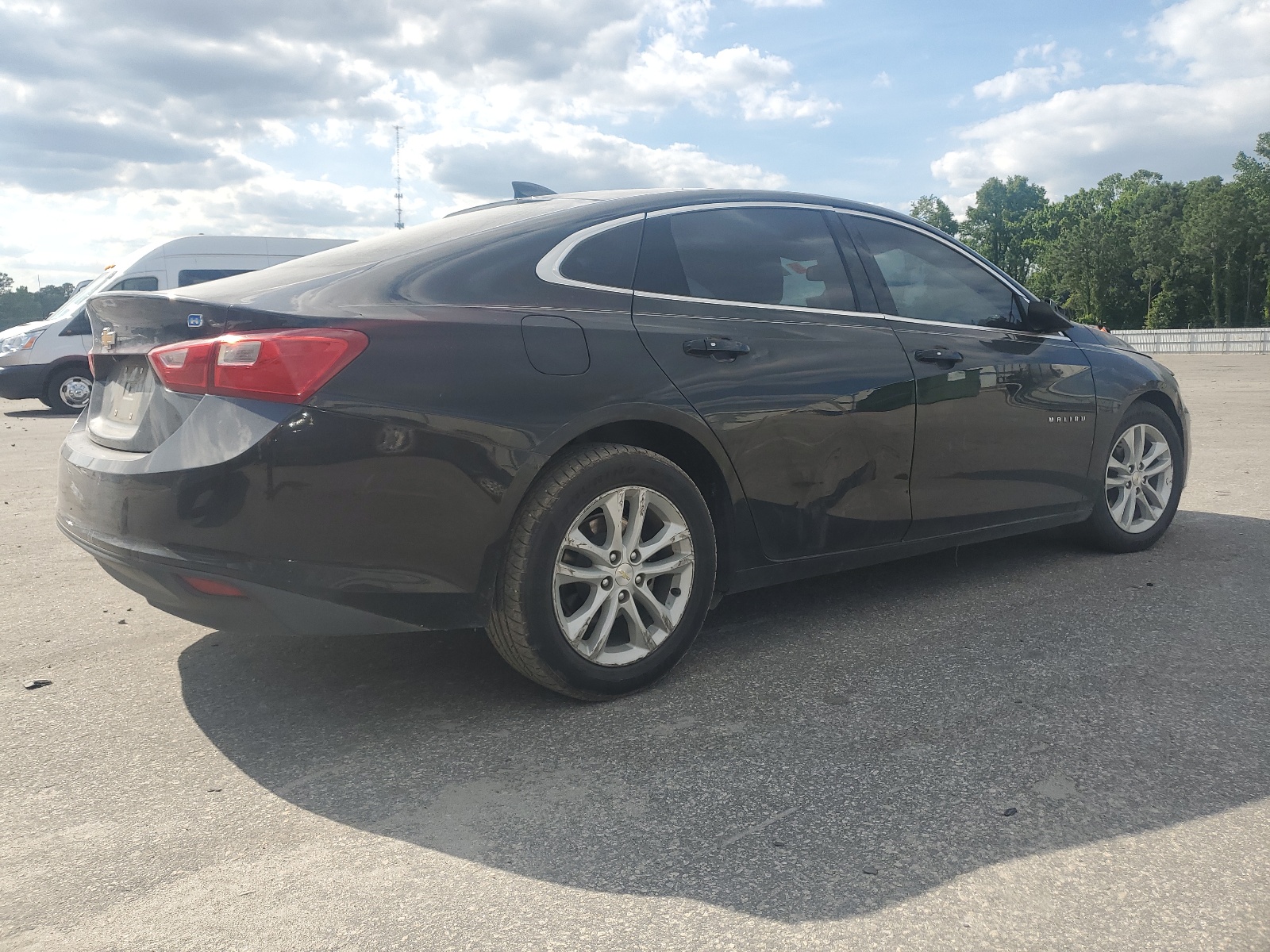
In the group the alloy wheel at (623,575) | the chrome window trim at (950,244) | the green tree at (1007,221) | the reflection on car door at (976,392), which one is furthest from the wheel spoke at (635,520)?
the green tree at (1007,221)

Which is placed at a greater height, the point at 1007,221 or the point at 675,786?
the point at 1007,221

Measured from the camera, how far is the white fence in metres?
42.5

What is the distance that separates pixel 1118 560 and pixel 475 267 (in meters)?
3.63

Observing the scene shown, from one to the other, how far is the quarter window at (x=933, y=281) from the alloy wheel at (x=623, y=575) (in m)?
1.51

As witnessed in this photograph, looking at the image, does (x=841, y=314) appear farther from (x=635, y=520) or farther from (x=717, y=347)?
(x=635, y=520)

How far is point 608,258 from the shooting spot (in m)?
3.54

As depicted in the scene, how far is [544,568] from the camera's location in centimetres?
318

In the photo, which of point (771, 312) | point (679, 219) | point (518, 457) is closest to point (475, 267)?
point (518, 457)

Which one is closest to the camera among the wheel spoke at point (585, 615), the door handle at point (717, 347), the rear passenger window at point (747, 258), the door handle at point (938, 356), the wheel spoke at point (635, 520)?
the wheel spoke at point (585, 615)

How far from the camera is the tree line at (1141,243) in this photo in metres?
79.2

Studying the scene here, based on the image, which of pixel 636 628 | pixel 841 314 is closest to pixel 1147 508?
pixel 841 314

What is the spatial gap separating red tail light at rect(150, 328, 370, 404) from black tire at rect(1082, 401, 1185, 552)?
3.77 meters

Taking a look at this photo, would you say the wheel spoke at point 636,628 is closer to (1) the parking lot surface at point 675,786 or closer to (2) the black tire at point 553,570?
(2) the black tire at point 553,570

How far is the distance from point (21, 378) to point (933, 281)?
15.1 m
